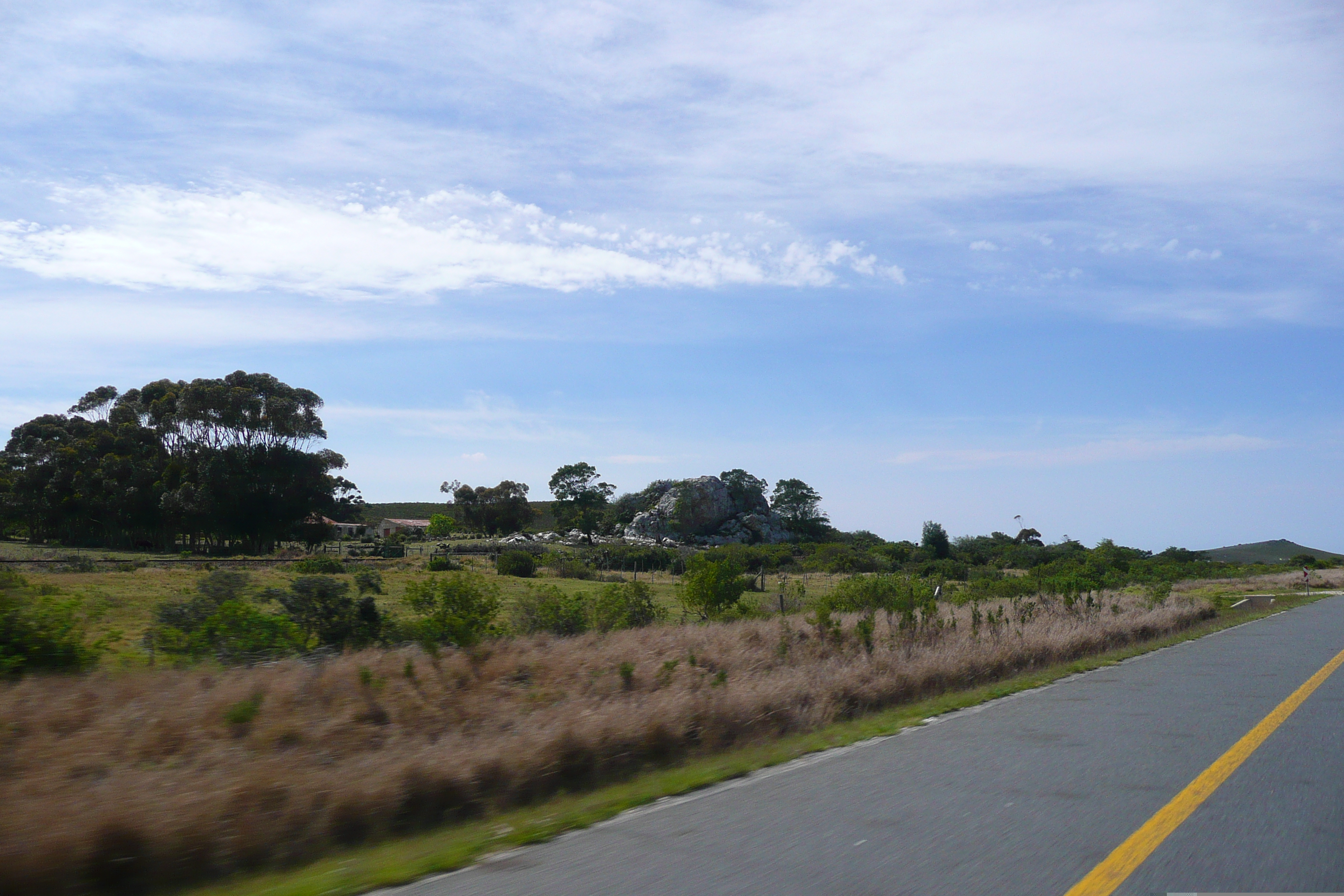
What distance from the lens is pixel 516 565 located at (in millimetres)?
60219

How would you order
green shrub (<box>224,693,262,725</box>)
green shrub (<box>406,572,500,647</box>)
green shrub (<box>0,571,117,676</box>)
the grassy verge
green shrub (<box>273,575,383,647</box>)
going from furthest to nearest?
green shrub (<box>273,575,383,647</box>) → green shrub (<box>406,572,500,647</box>) → green shrub (<box>0,571,117,676</box>) → green shrub (<box>224,693,262,725</box>) → the grassy verge

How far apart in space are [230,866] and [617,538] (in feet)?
397

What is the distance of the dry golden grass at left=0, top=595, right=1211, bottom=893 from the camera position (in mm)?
5477

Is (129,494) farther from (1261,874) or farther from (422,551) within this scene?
(1261,874)

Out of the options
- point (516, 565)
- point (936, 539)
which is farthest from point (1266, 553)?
point (516, 565)

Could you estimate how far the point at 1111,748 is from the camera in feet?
28.6

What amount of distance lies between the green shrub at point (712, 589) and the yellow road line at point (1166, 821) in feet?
83.8

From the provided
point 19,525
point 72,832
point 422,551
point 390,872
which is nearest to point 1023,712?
point 390,872

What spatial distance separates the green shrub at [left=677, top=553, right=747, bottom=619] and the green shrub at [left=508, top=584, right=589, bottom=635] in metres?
11.4

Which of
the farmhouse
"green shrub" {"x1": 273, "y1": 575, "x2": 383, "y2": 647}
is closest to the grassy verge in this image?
"green shrub" {"x1": 273, "y1": 575, "x2": 383, "y2": 647}

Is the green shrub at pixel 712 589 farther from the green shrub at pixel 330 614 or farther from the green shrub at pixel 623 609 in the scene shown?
the green shrub at pixel 330 614

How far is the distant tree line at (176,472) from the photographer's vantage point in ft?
228

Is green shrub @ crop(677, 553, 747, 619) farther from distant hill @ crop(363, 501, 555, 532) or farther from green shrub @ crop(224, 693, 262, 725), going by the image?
distant hill @ crop(363, 501, 555, 532)

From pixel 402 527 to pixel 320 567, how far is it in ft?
277
